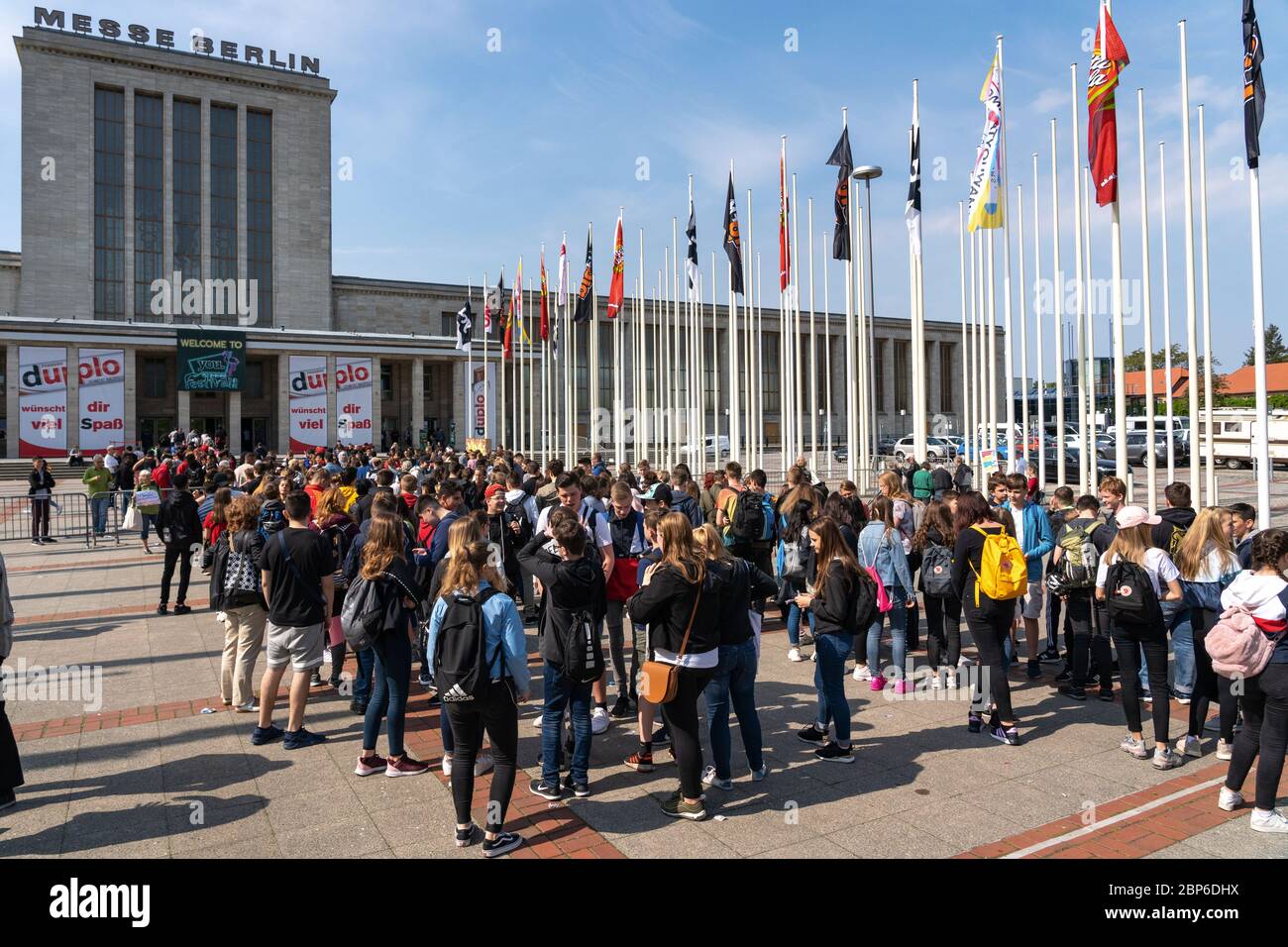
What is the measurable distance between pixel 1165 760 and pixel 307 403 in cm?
4637

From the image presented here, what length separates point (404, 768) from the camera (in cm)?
588

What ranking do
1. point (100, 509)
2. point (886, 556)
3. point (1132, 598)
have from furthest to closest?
point (100, 509) < point (886, 556) < point (1132, 598)

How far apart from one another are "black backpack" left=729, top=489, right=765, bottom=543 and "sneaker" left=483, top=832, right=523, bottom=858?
209 inches

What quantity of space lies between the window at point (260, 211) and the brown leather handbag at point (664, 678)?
58.4 meters

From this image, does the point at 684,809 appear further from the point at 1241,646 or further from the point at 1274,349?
the point at 1274,349

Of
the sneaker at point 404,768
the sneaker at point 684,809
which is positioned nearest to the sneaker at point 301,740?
the sneaker at point 404,768

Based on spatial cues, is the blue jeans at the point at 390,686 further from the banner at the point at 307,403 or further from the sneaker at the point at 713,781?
the banner at the point at 307,403

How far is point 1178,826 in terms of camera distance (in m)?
5.02

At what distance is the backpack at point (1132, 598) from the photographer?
5.91m

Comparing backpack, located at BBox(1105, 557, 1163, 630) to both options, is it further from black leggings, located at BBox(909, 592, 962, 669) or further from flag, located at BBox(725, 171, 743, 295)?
flag, located at BBox(725, 171, 743, 295)

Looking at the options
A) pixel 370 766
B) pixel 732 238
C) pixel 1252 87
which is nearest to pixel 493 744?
pixel 370 766

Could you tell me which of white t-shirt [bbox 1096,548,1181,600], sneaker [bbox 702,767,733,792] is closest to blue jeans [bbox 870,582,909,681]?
white t-shirt [bbox 1096,548,1181,600]

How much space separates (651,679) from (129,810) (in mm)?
3401

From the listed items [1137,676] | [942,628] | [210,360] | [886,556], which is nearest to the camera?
[1137,676]
